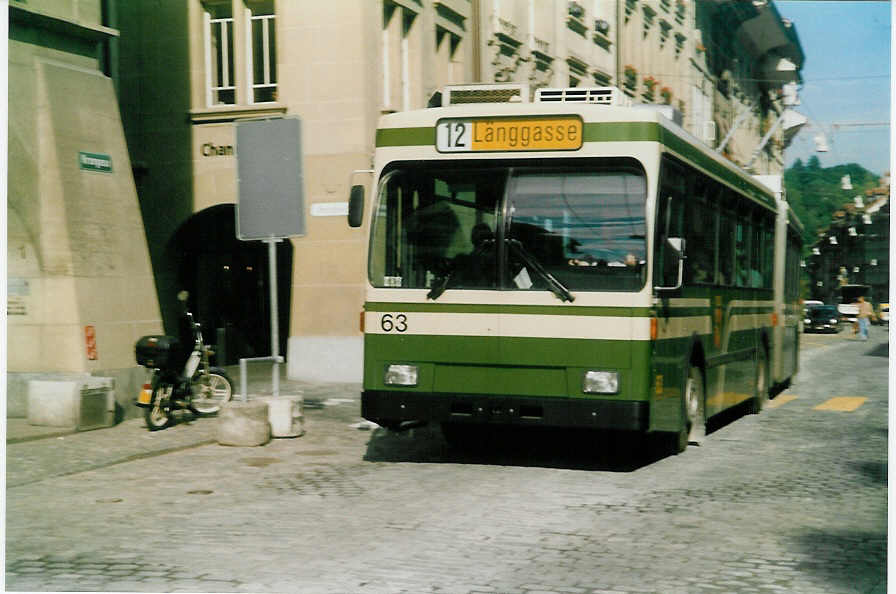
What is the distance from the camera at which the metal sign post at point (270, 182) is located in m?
12.1

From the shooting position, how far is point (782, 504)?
8.52 meters

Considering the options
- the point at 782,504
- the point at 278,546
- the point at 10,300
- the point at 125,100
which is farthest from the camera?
the point at 125,100

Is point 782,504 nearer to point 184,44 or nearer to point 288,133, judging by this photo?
point 288,133

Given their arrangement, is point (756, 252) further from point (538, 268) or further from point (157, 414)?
point (157, 414)

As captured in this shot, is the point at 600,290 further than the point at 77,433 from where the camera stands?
No

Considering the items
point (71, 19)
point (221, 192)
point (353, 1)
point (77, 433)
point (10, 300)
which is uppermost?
point (353, 1)

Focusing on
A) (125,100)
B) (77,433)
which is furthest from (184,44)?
(77,433)

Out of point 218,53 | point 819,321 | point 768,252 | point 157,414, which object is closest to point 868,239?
point 768,252

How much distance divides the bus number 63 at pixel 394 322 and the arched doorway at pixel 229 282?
39.8ft

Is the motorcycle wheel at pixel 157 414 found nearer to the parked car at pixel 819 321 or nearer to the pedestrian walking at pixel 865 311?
the pedestrian walking at pixel 865 311

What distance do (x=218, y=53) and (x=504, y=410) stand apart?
13.1 meters

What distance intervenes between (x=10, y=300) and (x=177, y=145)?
26.6 feet

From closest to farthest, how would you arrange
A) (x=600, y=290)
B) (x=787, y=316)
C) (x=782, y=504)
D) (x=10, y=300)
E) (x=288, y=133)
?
1. (x=782, y=504)
2. (x=600, y=290)
3. (x=288, y=133)
4. (x=10, y=300)
5. (x=787, y=316)

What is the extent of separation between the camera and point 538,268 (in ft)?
31.1
